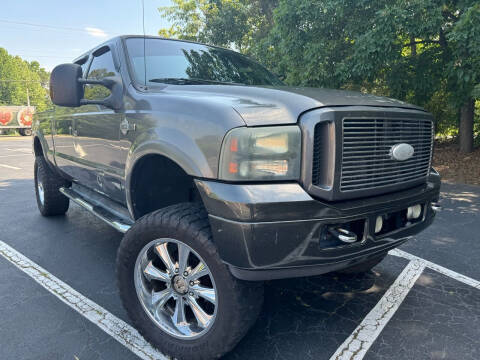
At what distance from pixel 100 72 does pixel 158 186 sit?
1.31 metres

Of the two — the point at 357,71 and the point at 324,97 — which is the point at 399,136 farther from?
the point at 357,71

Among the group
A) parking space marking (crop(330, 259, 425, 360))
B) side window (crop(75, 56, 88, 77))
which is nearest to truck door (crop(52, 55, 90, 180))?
side window (crop(75, 56, 88, 77))

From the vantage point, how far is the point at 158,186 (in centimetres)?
Answer: 269

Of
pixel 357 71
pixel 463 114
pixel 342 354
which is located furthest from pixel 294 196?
pixel 463 114

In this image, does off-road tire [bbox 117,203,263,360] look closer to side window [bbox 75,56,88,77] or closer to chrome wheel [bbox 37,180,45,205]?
side window [bbox 75,56,88,77]

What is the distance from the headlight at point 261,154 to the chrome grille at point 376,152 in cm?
26

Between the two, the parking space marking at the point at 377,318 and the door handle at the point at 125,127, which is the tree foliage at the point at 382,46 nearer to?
the parking space marking at the point at 377,318

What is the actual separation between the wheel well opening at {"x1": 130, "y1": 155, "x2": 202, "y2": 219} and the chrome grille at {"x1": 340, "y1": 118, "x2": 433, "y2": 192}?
107 centimetres

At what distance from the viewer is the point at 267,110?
184 centimetres

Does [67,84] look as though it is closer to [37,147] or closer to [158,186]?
[158,186]

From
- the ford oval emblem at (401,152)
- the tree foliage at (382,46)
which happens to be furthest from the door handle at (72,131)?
the tree foliage at (382,46)

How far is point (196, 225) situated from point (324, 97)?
0.99 metres

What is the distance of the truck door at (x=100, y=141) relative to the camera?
276cm

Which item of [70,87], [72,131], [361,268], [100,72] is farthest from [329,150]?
[72,131]
